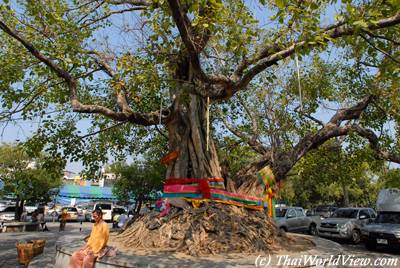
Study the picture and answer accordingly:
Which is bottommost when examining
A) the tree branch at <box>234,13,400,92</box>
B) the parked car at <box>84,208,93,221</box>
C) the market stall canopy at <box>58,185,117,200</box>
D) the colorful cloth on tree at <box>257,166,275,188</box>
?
the parked car at <box>84,208,93,221</box>

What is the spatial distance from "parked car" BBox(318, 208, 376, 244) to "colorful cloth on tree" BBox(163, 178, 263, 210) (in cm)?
912

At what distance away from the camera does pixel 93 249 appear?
256 inches

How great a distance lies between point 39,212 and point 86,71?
1550cm

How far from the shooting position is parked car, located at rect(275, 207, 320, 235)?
1802 centimetres

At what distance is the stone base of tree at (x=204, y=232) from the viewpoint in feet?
25.1

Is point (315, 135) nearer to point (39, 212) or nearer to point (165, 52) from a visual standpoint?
point (165, 52)

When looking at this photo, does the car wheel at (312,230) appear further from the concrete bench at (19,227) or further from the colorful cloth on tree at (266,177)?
the concrete bench at (19,227)

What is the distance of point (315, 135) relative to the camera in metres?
11.8

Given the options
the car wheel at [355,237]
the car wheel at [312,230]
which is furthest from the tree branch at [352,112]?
the car wheel at [312,230]

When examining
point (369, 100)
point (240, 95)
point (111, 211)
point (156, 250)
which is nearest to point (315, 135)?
point (369, 100)

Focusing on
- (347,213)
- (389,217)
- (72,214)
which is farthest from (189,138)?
(72,214)

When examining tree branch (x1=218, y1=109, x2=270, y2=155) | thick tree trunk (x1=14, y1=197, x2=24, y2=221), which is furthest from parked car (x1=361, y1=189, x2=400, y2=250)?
thick tree trunk (x1=14, y1=197, x2=24, y2=221)

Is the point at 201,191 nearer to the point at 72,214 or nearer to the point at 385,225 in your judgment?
the point at 385,225

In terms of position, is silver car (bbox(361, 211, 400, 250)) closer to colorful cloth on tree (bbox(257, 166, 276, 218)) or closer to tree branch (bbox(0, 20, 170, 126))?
colorful cloth on tree (bbox(257, 166, 276, 218))
